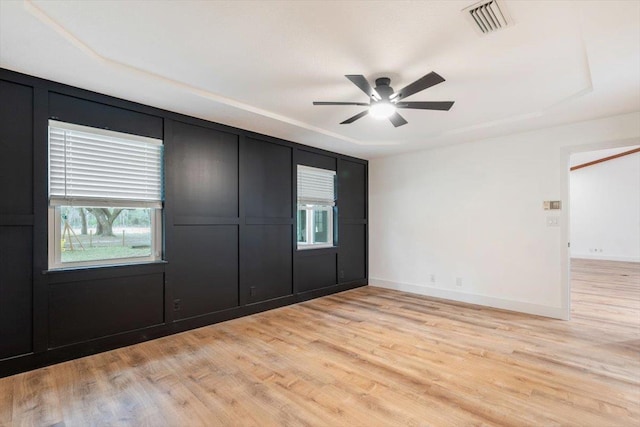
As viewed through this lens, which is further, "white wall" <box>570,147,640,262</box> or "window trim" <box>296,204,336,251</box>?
"white wall" <box>570,147,640,262</box>

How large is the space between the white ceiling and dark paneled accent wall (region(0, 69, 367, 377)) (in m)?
0.32

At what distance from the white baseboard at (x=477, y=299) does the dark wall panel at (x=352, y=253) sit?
0.43 meters

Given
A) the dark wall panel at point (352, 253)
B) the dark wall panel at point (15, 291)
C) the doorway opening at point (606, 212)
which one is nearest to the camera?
the dark wall panel at point (15, 291)

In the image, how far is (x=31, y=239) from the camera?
2.60 meters

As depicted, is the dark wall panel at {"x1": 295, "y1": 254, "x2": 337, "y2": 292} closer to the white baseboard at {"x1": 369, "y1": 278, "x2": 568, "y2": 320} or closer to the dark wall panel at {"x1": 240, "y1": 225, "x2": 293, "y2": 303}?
the dark wall panel at {"x1": 240, "y1": 225, "x2": 293, "y2": 303}

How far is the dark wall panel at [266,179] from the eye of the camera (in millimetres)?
4223

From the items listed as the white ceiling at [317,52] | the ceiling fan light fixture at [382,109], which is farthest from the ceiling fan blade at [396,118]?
the white ceiling at [317,52]

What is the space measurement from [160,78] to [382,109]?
6.57 feet

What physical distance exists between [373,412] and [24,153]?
11.2 feet

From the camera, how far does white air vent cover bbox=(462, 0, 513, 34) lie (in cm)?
179

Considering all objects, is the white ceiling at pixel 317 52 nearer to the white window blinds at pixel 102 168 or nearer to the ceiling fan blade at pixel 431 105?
the ceiling fan blade at pixel 431 105

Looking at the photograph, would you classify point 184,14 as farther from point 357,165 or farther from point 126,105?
point 357,165

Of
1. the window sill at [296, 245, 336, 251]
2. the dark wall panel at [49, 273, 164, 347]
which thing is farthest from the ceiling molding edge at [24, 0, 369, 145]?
the dark wall panel at [49, 273, 164, 347]

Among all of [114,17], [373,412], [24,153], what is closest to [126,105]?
[24,153]
